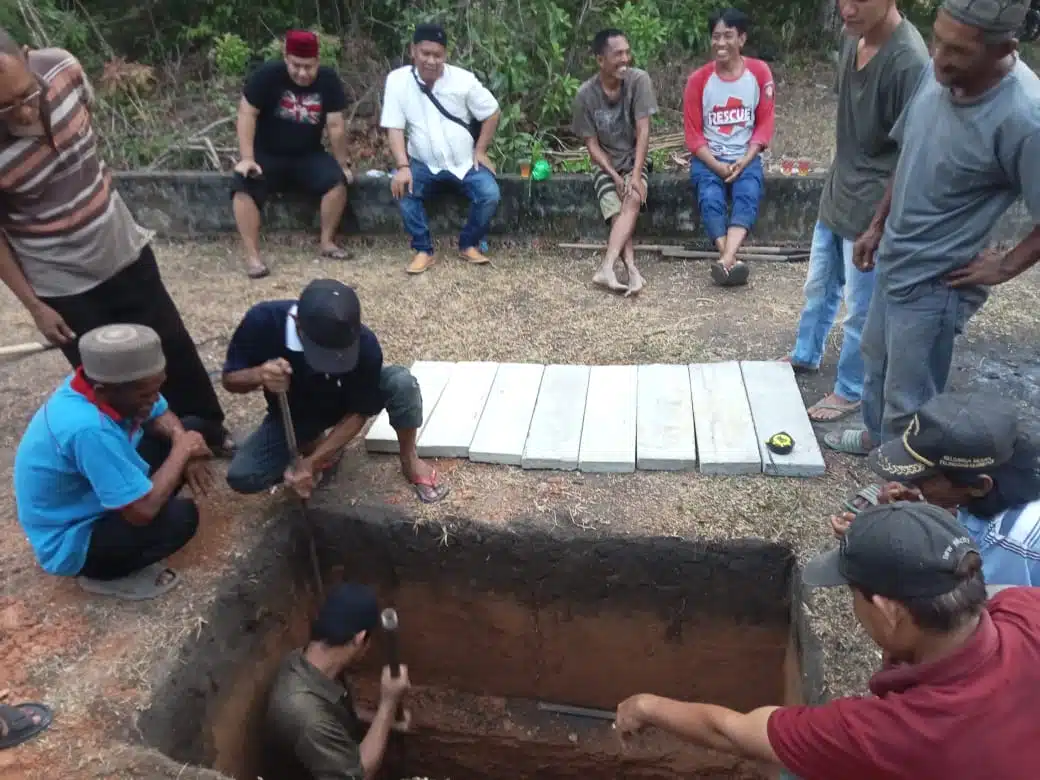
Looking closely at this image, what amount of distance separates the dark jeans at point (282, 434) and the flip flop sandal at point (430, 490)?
25cm

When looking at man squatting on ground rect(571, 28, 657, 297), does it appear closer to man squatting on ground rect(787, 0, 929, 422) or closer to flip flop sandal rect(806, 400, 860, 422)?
man squatting on ground rect(787, 0, 929, 422)

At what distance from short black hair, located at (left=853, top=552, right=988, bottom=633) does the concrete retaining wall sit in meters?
4.46

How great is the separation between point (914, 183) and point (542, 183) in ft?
11.1

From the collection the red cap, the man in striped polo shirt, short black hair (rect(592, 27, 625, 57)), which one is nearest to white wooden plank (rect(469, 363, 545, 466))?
the man in striped polo shirt

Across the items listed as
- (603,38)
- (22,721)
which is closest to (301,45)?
(603,38)

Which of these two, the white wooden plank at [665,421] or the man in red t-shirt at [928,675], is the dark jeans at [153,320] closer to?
the white wooden plank at [665,421]

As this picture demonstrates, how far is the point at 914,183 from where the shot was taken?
2.65 metres

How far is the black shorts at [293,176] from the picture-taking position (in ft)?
18.3

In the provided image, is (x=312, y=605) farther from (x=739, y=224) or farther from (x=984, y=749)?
(x=739, y=224)

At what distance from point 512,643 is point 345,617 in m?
1.04

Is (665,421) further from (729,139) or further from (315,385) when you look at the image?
(729,139)

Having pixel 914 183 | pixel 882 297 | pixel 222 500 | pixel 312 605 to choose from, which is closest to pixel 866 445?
pixel 882 297

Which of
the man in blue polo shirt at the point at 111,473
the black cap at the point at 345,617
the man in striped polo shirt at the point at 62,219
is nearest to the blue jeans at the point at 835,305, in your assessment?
the black cap at the point at 345,617

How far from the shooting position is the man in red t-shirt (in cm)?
143
